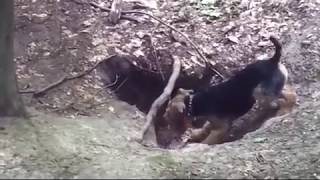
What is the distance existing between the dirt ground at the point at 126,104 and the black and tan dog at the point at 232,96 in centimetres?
35

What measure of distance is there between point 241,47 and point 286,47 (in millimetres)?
477

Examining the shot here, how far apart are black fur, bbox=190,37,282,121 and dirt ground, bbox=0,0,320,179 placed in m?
0.43

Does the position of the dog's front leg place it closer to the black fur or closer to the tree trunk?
the black fur

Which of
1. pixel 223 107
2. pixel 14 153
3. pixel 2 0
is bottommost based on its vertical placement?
pixel 223 107

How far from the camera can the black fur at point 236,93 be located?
17.0 feet

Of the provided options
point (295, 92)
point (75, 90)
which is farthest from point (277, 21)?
point (75, 90)

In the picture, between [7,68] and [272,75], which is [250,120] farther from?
[7,68]

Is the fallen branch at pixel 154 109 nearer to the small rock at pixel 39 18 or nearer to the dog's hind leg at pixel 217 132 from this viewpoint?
the dog's hind leg at pixel 217 132

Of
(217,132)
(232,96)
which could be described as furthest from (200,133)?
(232,96)

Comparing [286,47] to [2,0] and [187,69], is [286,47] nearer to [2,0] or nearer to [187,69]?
[187,69]

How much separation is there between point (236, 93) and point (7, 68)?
2.28m

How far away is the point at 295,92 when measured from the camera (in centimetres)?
525

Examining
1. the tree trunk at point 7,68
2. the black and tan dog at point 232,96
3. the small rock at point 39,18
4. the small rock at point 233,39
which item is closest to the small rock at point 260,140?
the black and tan dog at point 232,96

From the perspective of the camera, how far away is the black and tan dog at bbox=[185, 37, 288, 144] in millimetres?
5172
